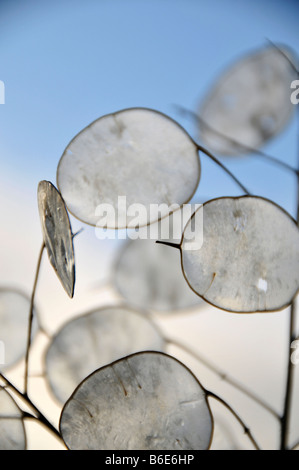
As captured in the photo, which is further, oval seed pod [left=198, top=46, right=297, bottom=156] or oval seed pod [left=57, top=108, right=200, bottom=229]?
oval seed pod [left=198, top=46, right=297, bottom=156]

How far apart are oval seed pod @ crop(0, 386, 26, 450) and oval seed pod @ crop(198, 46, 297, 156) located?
38 centimetres

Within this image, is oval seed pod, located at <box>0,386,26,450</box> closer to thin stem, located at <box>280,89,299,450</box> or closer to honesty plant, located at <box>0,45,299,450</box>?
honesty plant, located at <box>0,45,299,450</box>

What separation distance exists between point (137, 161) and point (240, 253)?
0.12 meters

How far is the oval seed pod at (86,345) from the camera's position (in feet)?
1.74

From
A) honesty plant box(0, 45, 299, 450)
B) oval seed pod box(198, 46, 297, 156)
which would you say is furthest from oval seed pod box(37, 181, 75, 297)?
oval seed pod box(198, 46, 297, 156)

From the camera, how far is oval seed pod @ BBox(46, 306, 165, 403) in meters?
0.53

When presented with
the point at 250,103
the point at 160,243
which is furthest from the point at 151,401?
the point at 250,103

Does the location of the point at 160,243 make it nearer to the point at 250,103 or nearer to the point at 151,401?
the point at 151,401

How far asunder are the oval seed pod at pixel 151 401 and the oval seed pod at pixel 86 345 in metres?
0.20

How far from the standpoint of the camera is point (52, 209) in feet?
1.24

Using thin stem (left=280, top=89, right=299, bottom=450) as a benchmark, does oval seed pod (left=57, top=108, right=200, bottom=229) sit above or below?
above

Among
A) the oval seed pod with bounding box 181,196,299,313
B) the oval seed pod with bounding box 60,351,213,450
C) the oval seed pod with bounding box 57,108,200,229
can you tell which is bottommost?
the oval seed pod with bounding box 60,351,213,450
